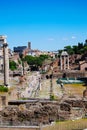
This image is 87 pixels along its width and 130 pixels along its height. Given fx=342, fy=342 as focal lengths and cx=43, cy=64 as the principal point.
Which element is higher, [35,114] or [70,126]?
[35,114]

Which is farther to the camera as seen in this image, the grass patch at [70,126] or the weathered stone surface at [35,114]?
the weathered stone surface at [35,114]

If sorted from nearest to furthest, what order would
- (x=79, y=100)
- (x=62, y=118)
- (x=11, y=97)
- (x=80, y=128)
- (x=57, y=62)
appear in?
(x=80, y=128)
(x=62, y=118)
(x=79, y=100)
(x=11, y=97)
(x=57, y=62)

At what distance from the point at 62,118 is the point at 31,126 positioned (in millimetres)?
3043

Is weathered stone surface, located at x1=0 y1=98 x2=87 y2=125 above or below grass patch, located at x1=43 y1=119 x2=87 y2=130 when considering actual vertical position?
above

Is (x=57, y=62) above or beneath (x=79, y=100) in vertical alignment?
above

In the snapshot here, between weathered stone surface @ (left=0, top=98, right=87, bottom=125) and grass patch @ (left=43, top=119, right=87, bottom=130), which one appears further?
weathered stone surface @ (left=0, top=98, right=87, bottom=125)

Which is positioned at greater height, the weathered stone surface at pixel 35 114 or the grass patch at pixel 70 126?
the weathered stone surface at pixel 35 114

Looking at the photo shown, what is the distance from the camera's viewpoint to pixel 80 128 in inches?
591

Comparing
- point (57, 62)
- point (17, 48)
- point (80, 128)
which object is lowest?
point (80, 128)

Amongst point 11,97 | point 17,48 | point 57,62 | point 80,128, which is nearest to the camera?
point 80,128

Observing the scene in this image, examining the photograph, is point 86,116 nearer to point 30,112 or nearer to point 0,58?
point 30,112

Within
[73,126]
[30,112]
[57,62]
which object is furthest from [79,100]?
[57,62]

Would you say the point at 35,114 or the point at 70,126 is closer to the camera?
the point at 70,126

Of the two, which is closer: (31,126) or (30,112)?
(31,126)
